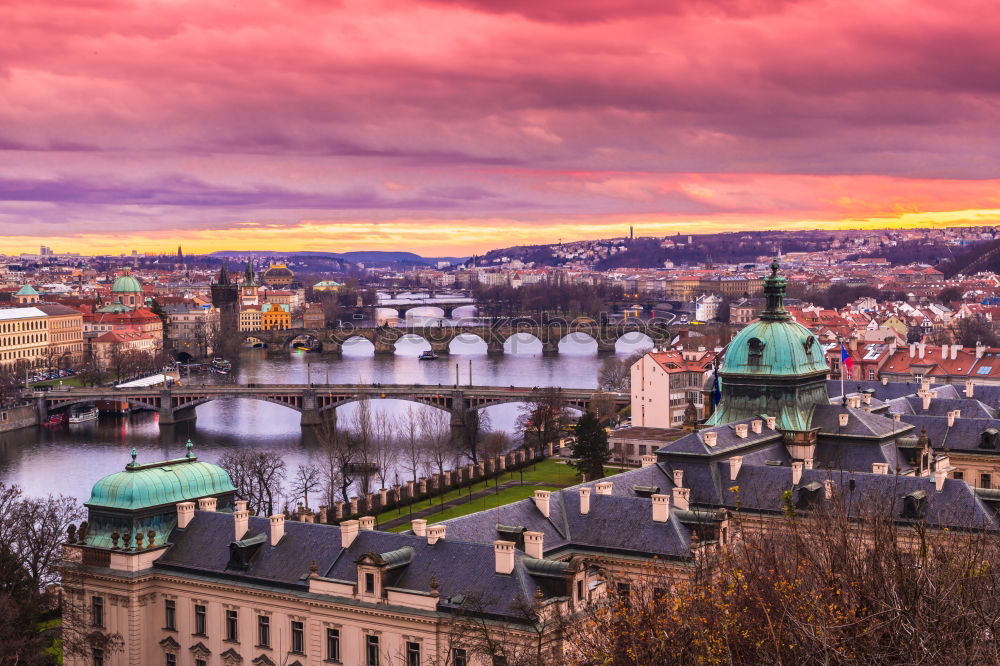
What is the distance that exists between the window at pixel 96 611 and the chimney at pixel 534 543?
12358 millimetres

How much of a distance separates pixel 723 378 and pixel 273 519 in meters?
20.4

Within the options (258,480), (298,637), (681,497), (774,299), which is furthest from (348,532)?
(258,480)

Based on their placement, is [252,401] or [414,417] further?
[252,401]

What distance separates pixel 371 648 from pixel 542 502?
7.05m

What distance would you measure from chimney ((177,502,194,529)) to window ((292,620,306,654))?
215 inches

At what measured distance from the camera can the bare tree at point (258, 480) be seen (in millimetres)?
61000

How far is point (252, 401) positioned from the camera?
391ft

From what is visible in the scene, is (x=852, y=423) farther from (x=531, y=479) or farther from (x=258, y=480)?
(x=258, y=480)

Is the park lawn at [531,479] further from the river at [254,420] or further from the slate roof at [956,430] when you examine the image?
the slate roof at [956,430]

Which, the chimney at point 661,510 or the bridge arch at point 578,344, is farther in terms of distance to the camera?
the bridge arch at point 578,344

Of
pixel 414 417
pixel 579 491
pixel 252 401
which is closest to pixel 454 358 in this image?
pixel 252 401

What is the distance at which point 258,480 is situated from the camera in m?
63.8

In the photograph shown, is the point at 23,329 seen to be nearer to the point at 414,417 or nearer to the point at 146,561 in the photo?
the point at 414,417

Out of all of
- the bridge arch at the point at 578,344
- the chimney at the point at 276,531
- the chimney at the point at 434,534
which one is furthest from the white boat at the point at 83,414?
the chimney at the point at 434,534
